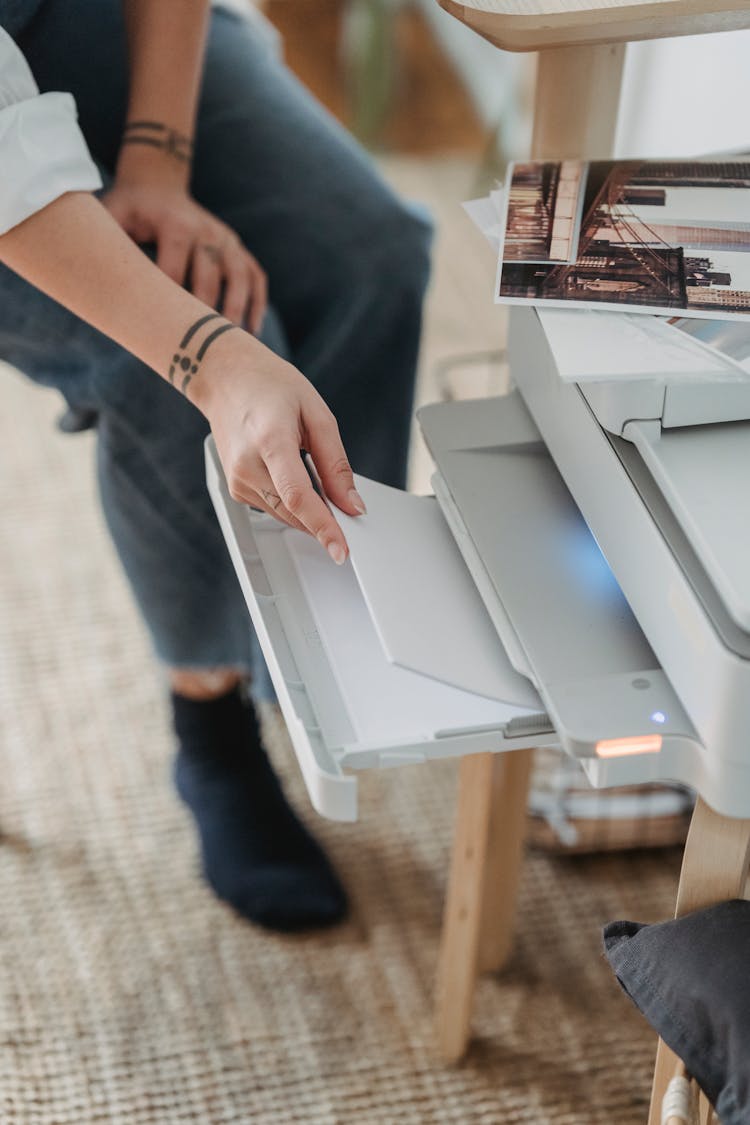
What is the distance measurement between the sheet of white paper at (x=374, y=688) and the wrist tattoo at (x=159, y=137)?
429 mm

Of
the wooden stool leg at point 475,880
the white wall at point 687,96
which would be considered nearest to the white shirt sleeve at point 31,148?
the wooden stool leg at point 475,880

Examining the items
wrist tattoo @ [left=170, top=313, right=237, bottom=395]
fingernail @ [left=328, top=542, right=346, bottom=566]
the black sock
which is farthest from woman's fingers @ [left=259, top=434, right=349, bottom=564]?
the black sock

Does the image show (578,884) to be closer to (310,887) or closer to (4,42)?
(310,887)

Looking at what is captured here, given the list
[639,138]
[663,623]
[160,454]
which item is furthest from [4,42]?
[639,138]

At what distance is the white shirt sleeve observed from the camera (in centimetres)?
79

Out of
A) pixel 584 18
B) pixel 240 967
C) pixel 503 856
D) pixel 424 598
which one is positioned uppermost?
pixel 584 18

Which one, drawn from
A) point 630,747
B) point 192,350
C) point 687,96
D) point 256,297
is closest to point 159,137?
point 256,297

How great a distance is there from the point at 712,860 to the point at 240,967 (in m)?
0.59

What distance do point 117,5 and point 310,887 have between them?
0.79 meters

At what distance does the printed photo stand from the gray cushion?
0.33 m

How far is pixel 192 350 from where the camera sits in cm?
79

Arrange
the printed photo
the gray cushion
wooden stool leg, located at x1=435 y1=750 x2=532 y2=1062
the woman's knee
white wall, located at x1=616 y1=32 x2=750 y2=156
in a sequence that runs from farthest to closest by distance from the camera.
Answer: white wall, located at x1=616 y1=32 x2=750 y2=156 → the woman's knee → wooden stool leg, located at x1=435 y1=750 x2=532 y2=1062 → the printed photo → the gray cushion

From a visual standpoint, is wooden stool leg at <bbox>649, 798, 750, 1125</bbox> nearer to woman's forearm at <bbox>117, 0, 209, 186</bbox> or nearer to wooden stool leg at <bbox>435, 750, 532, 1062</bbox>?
wooden stool leg at <bbox>435, 750, 532, 1062</bbox>

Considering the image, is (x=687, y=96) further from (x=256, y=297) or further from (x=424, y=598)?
(x=424, y=598)
